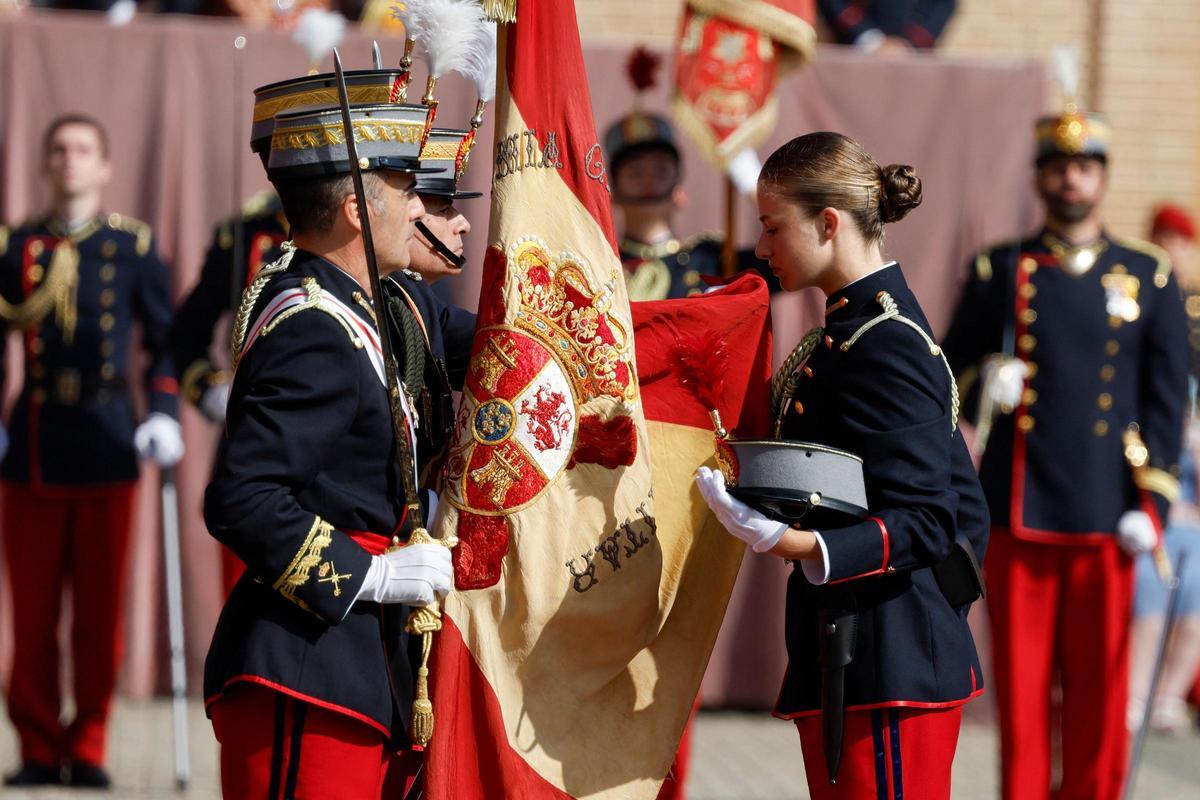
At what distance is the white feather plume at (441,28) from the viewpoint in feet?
9.84

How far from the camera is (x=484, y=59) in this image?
323 cm

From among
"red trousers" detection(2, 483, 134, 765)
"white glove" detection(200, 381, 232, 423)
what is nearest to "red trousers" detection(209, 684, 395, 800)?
"white glove" detection(200, 381, 232, 423)

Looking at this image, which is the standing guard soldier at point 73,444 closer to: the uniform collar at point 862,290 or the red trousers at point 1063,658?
the red trousers at point 1063,658

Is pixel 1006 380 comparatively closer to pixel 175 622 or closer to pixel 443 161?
pixel 443 161

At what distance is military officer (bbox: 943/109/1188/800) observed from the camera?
207 inches

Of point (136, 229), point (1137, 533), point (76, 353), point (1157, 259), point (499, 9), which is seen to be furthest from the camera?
point (136, 229)

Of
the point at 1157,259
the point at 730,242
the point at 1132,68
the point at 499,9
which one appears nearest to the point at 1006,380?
the point at 1157,259

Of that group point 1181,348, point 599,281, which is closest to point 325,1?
point 1181,348

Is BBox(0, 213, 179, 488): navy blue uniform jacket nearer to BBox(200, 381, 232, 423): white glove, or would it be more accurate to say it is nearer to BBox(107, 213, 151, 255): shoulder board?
BBox(107, 213, 151, 255): shoulder board

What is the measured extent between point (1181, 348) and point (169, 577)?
12.2 ft

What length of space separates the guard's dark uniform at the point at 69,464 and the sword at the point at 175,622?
0.71 ft

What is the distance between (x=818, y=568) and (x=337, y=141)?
1134 millimetres

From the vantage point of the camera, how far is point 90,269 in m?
6.05

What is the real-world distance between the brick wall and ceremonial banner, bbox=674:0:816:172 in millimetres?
2649
